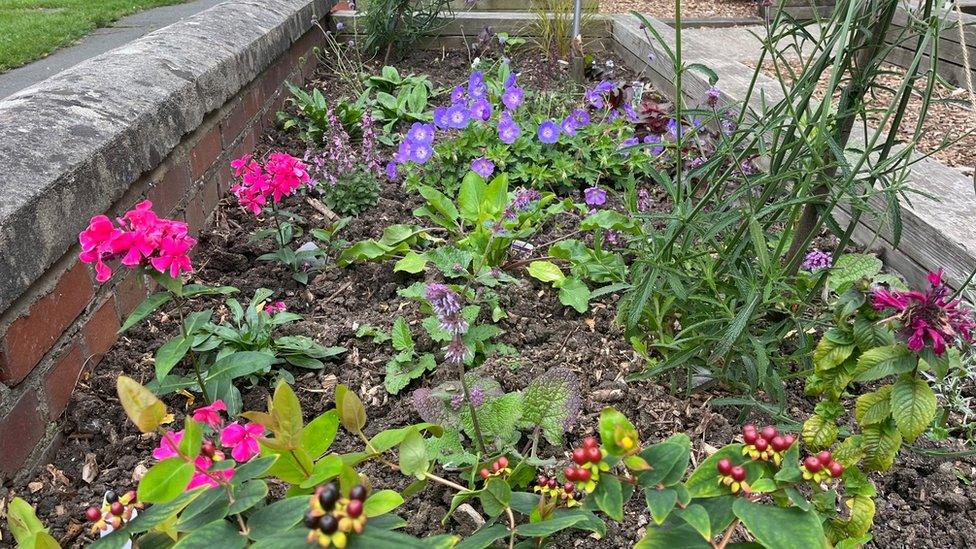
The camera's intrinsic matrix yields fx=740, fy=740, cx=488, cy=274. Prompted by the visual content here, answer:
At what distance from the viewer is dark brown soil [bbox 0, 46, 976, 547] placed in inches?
57.1

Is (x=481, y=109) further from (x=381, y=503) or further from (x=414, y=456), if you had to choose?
(x=381, y=503)

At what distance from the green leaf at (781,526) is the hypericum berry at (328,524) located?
1.48 feet

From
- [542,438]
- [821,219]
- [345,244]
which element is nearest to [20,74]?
[345,244]

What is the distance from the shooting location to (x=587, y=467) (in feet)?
2.90

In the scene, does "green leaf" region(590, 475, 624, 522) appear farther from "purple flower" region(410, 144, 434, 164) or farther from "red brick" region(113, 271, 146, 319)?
"purple flower" region(410, 144, 434, 164)

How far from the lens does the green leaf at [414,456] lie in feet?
3.98

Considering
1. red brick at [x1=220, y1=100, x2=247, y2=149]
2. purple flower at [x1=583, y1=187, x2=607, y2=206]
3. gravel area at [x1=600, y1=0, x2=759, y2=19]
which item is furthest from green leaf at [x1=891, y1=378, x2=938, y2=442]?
gravel area at [x1=600, y1=0, x2=759, y2=19]

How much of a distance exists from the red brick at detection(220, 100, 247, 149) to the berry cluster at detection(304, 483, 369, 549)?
2.19m

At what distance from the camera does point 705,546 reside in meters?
0.87

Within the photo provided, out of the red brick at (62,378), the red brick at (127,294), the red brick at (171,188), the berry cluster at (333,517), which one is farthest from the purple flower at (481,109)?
the berry cluster at (333,517)

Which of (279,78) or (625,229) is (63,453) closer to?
(625,229)

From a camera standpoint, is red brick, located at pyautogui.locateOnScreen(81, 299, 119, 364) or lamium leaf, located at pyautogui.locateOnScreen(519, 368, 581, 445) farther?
red brick, located at pyautogui.locateOnScreen(81, 299, 119, 364)

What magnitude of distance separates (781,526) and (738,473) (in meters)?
0.07

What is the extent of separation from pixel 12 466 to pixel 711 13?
22.2ft
